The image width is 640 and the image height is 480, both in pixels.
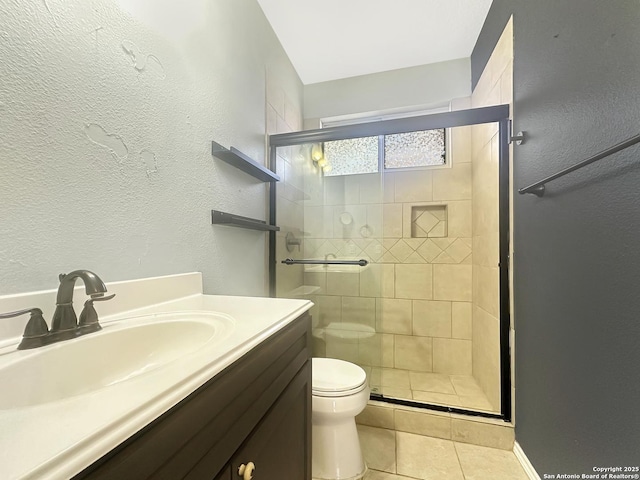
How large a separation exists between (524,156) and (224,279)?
1593mm

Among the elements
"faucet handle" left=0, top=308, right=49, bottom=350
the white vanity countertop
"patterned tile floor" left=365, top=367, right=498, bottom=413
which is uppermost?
"faucet handle" left=0, top=308, right=49, bottom=350

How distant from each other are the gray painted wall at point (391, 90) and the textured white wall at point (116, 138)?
3.95ft

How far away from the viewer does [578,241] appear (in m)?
0.93

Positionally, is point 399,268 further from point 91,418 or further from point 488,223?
point 91,418

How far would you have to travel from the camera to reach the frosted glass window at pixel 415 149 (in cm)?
231

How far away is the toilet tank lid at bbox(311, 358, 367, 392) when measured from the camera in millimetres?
1252

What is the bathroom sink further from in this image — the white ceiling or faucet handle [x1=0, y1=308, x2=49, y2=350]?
the white ceiling

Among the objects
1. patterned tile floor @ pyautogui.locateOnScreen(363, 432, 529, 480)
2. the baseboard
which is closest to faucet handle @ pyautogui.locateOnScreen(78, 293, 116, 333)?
patterned tile floor @ pyautogui.locateOnScreen(363, 432, 529, 480)

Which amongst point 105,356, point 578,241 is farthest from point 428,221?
point 105,356

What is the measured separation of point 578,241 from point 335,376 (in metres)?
1.16

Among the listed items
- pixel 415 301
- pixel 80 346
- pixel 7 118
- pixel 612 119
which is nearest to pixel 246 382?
pixel 80 346

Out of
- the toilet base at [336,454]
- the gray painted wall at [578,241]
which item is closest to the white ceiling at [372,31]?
the gray painted wall at [578,241]

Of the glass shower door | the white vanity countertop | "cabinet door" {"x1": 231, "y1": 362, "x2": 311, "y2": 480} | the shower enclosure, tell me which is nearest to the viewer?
the white vanity countertop

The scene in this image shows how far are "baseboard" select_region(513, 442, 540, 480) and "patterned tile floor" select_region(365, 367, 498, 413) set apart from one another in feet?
0.58
